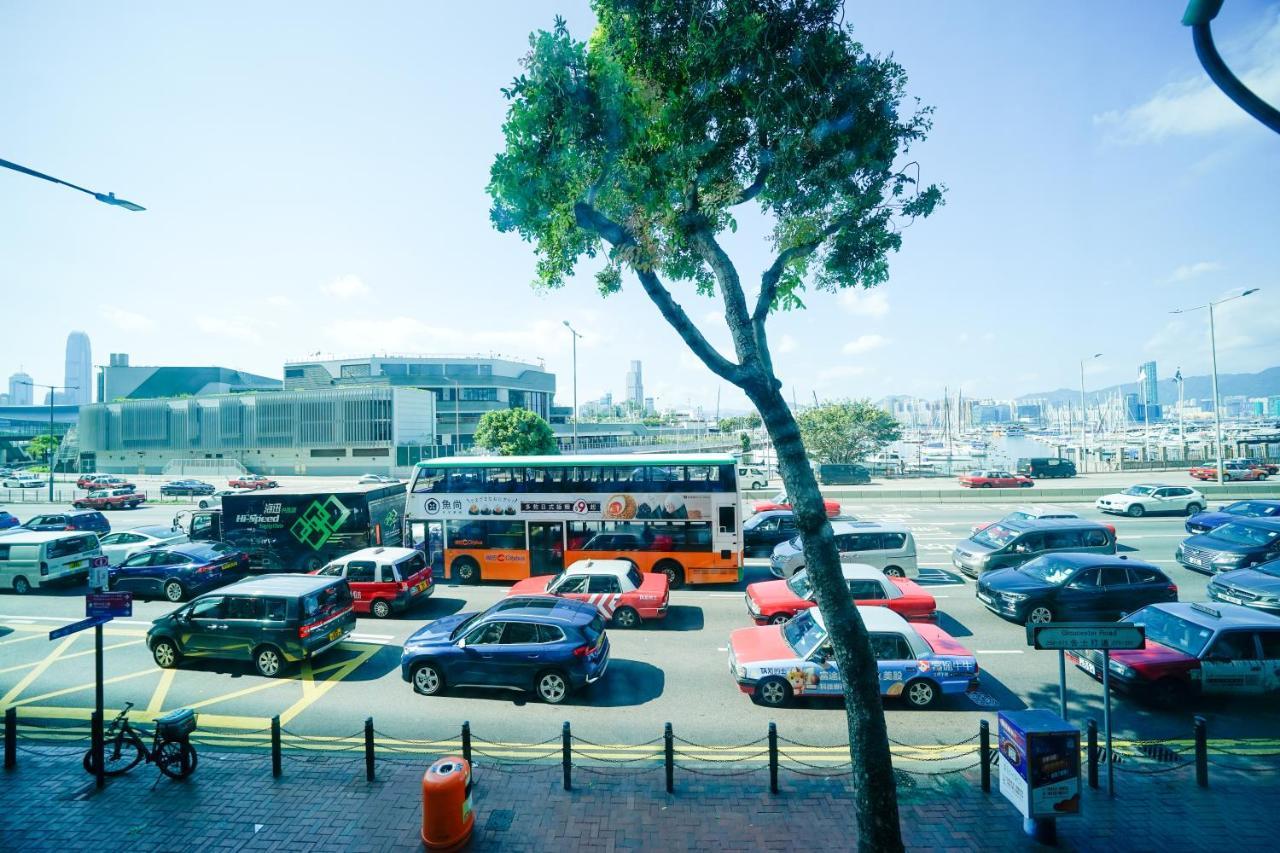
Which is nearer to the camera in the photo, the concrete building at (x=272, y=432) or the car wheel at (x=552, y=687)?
the car wheel at (x=552, y=687)

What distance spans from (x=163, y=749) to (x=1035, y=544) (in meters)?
19.5

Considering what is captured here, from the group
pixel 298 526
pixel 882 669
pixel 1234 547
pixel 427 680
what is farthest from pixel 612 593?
pixel 1234 547

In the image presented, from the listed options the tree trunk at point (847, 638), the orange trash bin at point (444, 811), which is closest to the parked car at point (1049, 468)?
the tree trunk at point (847, 638)

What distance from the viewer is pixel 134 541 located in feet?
64.1

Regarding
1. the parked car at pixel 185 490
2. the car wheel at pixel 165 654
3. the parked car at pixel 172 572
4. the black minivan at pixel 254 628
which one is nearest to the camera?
the black minivan at pixel 254 628

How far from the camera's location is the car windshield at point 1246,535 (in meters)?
15.9

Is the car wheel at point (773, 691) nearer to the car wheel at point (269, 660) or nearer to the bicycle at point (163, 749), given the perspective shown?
the bicycle at point (163, 749)

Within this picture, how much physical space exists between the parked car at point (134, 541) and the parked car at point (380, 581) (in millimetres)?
8429

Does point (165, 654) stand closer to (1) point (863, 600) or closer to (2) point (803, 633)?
(2) point (803, 633)

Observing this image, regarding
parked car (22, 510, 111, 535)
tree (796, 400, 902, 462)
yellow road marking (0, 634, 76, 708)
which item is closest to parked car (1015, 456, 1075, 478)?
tree (796, 400, 902, 462)

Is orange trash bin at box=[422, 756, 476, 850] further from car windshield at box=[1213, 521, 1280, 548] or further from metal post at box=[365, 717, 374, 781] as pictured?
car windshield at box=[1213, 521, 1280, 548]

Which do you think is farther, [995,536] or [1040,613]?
[995,536]

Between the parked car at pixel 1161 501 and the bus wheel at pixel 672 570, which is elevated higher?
the parked car at pixel 1161 501

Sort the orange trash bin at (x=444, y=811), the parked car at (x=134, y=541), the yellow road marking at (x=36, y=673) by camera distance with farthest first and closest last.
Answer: the parked car at (x=134, y=541), the yellow road marking at (x=36, y=673), the orange trash bin at (x=444, y=811)
